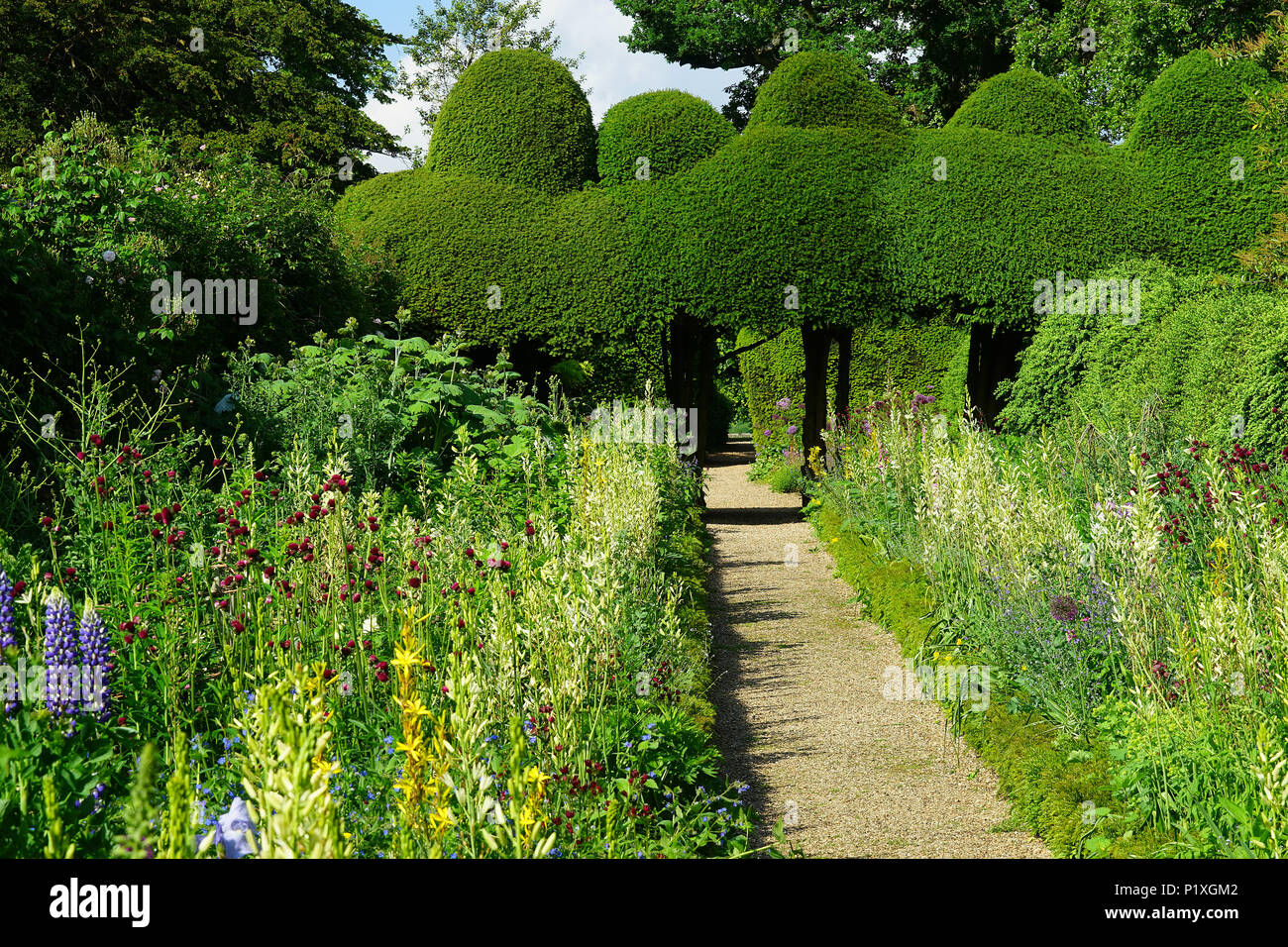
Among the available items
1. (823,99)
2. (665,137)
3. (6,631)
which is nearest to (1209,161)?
(823,99)

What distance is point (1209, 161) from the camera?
1175 centimetres

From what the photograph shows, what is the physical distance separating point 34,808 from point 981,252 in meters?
11.1

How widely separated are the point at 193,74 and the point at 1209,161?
1678 centimetres

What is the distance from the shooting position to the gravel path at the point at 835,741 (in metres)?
4.18

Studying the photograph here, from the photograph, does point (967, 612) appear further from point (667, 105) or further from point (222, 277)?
point (667, 105)

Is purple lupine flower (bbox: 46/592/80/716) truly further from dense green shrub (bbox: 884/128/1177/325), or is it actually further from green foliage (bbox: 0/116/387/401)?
dense green shrub (bbox: 884/128/1177/325)

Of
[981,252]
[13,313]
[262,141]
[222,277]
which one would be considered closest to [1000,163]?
[981,252]

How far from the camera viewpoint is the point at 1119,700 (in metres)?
4.26

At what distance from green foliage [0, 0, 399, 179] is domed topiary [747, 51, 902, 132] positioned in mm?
8828

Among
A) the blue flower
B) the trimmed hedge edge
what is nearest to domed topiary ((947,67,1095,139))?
the trimmed hedge edge

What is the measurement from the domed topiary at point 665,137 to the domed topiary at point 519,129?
1.66 feet

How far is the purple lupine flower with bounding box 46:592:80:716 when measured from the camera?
100 inches

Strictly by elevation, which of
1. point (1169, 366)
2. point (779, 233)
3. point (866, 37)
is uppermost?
point (866, 37)

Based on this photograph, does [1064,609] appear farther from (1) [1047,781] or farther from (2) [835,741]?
(2) [835,741]
